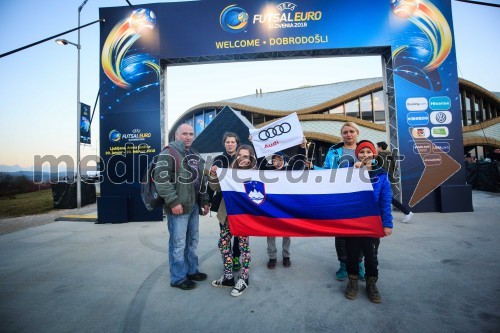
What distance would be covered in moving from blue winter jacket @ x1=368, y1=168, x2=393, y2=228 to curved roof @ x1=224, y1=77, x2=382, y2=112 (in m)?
23.9

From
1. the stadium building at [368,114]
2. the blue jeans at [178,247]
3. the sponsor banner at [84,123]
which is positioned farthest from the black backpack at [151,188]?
the stadium building at [368,114]

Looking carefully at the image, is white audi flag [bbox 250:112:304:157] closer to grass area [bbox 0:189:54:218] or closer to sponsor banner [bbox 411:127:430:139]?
sponsor banner [bbox 411:127:430:139]

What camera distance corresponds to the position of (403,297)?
255 cm

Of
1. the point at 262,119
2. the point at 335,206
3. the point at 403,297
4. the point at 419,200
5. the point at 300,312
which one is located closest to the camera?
the point at 300,312

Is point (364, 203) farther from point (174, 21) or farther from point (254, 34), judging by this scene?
point (174, 21)

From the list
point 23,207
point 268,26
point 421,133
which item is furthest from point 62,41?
point 421,133

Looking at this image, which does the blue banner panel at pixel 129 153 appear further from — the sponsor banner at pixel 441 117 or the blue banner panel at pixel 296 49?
the sponsor banner at pixel 441 117

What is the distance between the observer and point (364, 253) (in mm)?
2596

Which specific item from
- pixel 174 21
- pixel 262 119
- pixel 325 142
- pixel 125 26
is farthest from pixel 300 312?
pixel 262 119

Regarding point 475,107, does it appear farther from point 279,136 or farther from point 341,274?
point 341,274

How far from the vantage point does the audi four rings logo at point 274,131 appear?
4637mm

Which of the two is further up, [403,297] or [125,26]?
[125,26]

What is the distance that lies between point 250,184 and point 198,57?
19.3 ft

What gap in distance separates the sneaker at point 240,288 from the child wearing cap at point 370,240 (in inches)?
45.9
